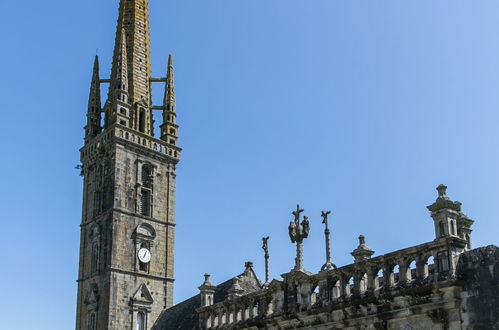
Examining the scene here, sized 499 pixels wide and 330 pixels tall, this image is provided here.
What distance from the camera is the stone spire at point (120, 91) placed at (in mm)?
40812

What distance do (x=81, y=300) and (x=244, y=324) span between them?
21.8 meters

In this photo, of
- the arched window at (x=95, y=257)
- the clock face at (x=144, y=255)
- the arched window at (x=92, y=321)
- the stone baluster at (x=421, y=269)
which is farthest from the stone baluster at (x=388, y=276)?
the arched window at (x=95, y=257)

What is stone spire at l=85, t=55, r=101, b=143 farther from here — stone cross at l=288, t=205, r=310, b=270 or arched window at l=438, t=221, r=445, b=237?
arched window at l=438, t=221, r=445, b=237

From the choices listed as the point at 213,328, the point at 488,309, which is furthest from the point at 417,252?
the point at 213,328

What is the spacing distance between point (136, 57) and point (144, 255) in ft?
46.4

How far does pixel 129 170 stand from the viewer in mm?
39781

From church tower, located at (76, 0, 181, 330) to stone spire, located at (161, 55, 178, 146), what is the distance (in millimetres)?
66

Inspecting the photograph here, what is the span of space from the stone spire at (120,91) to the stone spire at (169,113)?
9.51 feet

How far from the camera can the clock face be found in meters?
38.3

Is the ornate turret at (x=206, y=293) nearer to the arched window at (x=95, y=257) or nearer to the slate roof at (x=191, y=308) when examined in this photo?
the slate roof at (x=191, y=308)

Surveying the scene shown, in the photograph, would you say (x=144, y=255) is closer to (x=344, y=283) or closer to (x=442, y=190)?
(x=344, y=283)

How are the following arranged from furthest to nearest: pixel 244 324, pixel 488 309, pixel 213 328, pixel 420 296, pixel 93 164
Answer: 1. pixel 93 164
2. pixel 213 328
3. pixel 244 324
4. pixel 420 296
5. pixel 488 309

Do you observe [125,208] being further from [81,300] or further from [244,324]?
[244,324]

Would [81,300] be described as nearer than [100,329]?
No
